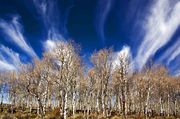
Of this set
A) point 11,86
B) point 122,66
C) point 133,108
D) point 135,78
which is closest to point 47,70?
point 122,66

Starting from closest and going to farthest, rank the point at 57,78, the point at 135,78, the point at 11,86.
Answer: the point at 57,78
the point at 135,78
the point at 11,86

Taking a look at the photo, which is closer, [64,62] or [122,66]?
[64,62]

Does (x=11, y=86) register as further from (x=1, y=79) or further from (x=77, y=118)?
(x=77, y=118)

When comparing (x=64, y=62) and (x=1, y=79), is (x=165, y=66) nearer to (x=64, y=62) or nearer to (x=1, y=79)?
(x=64, y=62)

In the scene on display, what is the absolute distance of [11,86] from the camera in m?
91.5

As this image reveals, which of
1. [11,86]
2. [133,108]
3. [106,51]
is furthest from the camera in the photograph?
[133,108]

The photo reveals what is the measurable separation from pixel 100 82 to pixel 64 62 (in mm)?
16728

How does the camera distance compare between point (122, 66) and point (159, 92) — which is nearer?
point (122, 66)

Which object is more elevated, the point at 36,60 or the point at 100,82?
the point at 36,60

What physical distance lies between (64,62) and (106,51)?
48.2ft

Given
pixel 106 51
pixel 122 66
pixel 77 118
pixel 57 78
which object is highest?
pixel 106 51

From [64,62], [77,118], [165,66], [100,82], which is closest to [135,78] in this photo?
[165,66]

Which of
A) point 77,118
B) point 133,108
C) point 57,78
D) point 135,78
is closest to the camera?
point 57,78

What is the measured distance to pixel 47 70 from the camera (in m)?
57.2
